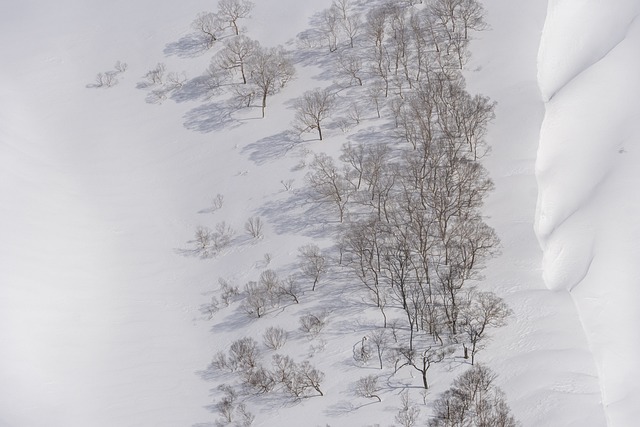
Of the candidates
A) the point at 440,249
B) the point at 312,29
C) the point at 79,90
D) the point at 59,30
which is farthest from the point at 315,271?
the point at 59,30

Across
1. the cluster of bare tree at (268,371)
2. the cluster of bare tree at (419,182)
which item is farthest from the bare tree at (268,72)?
the cluster of bare tree at (268,371)

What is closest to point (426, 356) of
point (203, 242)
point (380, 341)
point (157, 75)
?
point (380, 341)

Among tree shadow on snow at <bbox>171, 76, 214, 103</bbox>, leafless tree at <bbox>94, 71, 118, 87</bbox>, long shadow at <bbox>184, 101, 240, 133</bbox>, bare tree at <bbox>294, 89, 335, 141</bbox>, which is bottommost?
bare tree at <bbox>294, 89, 335, 141</bbox>

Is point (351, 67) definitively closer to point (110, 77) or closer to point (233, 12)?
point (233, 12)

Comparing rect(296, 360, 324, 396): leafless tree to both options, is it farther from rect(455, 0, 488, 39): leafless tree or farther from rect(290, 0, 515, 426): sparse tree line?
rect(455, 0, 488, 39): leafless tree

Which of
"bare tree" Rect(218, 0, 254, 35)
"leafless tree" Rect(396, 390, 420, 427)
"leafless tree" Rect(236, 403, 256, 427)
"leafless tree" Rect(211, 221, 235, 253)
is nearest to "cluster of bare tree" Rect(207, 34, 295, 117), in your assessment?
"bare tree" Rect(218, 0, 254, 35)

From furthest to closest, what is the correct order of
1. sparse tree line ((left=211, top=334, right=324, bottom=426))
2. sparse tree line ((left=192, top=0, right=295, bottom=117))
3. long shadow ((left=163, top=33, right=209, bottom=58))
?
long shadow ((left=163, top=33, right=209, bottom=58)) < sparse tree line ((left=192, top=0, right=295, bottom=117)) < sparse tree line ((left=211, top=334, right=324, bottom=426))

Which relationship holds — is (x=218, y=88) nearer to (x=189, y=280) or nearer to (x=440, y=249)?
(x=189, y=280)

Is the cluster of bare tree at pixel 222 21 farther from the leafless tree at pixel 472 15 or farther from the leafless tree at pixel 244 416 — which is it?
the leafless tree at pixel 244 416
